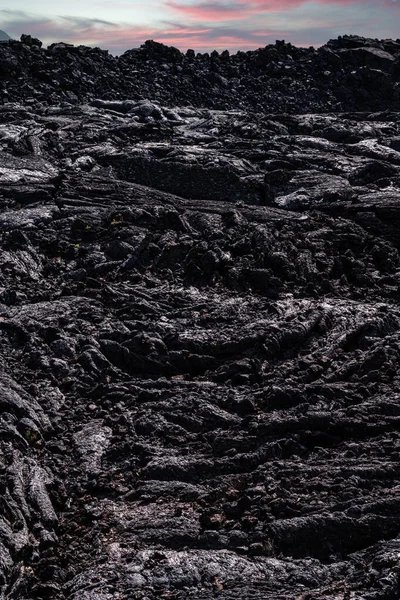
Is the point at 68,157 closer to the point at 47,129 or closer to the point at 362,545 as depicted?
the point at 47,129

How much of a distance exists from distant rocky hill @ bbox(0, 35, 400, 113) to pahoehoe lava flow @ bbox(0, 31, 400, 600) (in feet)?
23.3

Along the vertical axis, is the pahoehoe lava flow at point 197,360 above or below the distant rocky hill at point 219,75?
below

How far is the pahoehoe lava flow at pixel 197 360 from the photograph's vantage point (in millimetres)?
8883

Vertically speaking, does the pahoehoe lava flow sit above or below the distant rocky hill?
below

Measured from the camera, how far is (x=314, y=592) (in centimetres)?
790

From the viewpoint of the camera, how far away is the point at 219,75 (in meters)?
38.9

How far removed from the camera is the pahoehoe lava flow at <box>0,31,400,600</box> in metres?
8.88

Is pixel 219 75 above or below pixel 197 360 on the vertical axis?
above

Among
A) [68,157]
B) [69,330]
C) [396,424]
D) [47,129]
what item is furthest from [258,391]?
[47,129]

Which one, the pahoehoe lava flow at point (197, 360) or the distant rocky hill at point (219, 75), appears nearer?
the pahoehoe lava flow at point (197, 360)

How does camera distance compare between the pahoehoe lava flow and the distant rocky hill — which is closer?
the pahoehoe lava flow

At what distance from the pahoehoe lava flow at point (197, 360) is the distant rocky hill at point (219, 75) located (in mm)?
7096

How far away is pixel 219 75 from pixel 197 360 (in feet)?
96.5

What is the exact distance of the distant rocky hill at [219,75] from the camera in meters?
35.2
